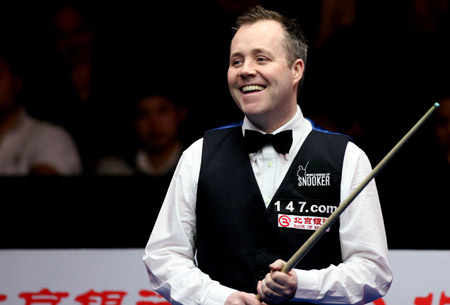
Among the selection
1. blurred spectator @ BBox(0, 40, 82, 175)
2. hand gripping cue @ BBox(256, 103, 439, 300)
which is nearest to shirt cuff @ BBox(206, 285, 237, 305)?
hand gripping cue @ BBox(256, 103, 439, 300)

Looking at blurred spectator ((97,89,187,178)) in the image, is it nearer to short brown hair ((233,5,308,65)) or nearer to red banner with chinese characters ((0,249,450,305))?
red banner with chinese characters ((0,249,450,305))

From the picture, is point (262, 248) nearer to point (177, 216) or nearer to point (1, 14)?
point (177, 216)

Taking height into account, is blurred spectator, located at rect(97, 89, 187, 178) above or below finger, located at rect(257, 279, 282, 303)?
above

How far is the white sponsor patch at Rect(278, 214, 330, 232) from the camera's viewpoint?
2.16 metres

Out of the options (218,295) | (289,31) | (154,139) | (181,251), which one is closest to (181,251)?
Answer: (181,251)

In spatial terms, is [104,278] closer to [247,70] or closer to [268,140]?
[268,140]

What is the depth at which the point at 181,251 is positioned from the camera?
2.21 m

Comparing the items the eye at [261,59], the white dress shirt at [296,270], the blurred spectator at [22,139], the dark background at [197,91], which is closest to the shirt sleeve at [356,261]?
the white dress shirt at [296,270]

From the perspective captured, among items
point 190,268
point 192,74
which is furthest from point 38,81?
point 190,268

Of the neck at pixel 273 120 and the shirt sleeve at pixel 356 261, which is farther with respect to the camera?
the neck at pixel 273 120

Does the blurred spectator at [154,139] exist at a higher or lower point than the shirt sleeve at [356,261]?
higher

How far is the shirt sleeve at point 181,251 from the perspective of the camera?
2.13 metres

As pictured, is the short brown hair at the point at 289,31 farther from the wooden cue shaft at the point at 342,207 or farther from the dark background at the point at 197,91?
the dark background at the point at 197,91

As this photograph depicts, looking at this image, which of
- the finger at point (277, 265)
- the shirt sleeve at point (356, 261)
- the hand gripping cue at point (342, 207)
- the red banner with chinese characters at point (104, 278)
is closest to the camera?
the hand gripping cue at point (342, 207)
